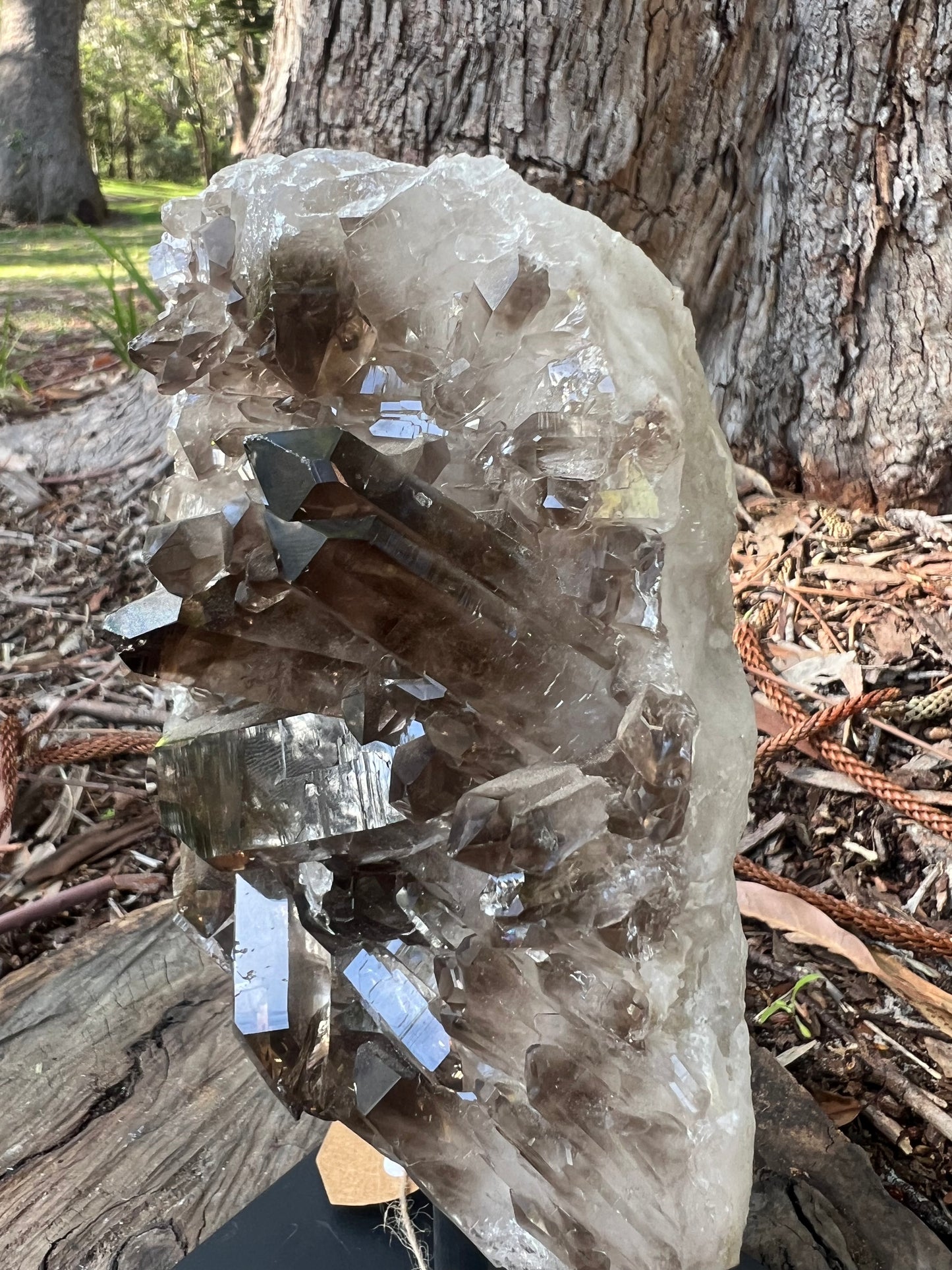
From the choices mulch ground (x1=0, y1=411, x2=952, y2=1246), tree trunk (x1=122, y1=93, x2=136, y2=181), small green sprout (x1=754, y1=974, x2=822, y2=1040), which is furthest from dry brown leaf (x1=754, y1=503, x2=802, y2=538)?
tree trunk (x1=122, y1=93, x2=136, y2=181)

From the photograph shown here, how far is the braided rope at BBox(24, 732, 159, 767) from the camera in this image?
165 centimetres

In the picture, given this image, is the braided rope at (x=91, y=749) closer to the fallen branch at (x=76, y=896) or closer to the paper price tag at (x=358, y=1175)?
the fallen branch at (x=76, y=896)

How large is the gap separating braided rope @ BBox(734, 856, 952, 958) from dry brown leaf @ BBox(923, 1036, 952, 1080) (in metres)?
0.10

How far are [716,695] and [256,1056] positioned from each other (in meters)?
0.41

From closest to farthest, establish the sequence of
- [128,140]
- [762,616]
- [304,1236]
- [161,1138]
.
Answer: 1. [304,1236]
2. [161,1138]
3. [762,616]
4. [128,140]

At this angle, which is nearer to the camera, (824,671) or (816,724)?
(816,724)

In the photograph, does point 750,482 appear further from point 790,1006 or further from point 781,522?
point 790,1006

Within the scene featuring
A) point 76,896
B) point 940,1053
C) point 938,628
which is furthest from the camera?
point 938,628

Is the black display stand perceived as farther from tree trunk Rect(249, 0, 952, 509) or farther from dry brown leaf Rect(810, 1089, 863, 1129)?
tree trunk Rect(249, 0, 952, 509)

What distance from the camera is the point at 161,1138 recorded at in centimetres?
118

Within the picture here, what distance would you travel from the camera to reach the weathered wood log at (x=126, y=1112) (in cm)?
109

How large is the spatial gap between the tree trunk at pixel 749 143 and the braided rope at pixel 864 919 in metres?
0.82

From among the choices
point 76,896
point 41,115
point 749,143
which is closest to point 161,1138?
point 76,896

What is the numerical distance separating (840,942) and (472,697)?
951 millimetres
